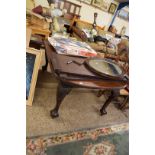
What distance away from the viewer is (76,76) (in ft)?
4.17

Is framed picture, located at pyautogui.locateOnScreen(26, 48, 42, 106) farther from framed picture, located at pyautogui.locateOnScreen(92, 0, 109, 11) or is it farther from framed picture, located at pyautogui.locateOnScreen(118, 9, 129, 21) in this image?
framed picture, located at pyautogui.locateOnScreen(118, 9, 129, 21)

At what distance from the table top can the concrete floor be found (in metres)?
0.43

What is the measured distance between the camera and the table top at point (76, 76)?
4.06 ft

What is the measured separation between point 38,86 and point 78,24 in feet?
5.06

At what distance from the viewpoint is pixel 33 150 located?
1188mm

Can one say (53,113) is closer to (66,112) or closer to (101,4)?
(66,112)

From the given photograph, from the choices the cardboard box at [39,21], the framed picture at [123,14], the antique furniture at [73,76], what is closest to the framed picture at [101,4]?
the framed picture at [123,14]

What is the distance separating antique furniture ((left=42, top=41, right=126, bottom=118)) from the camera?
124 cm

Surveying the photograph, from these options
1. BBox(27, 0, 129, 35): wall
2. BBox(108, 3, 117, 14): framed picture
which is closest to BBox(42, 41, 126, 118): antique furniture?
BBox(27, 0, 129, 35): wall

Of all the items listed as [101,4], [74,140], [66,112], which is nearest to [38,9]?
[101,4]

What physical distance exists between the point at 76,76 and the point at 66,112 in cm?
52
